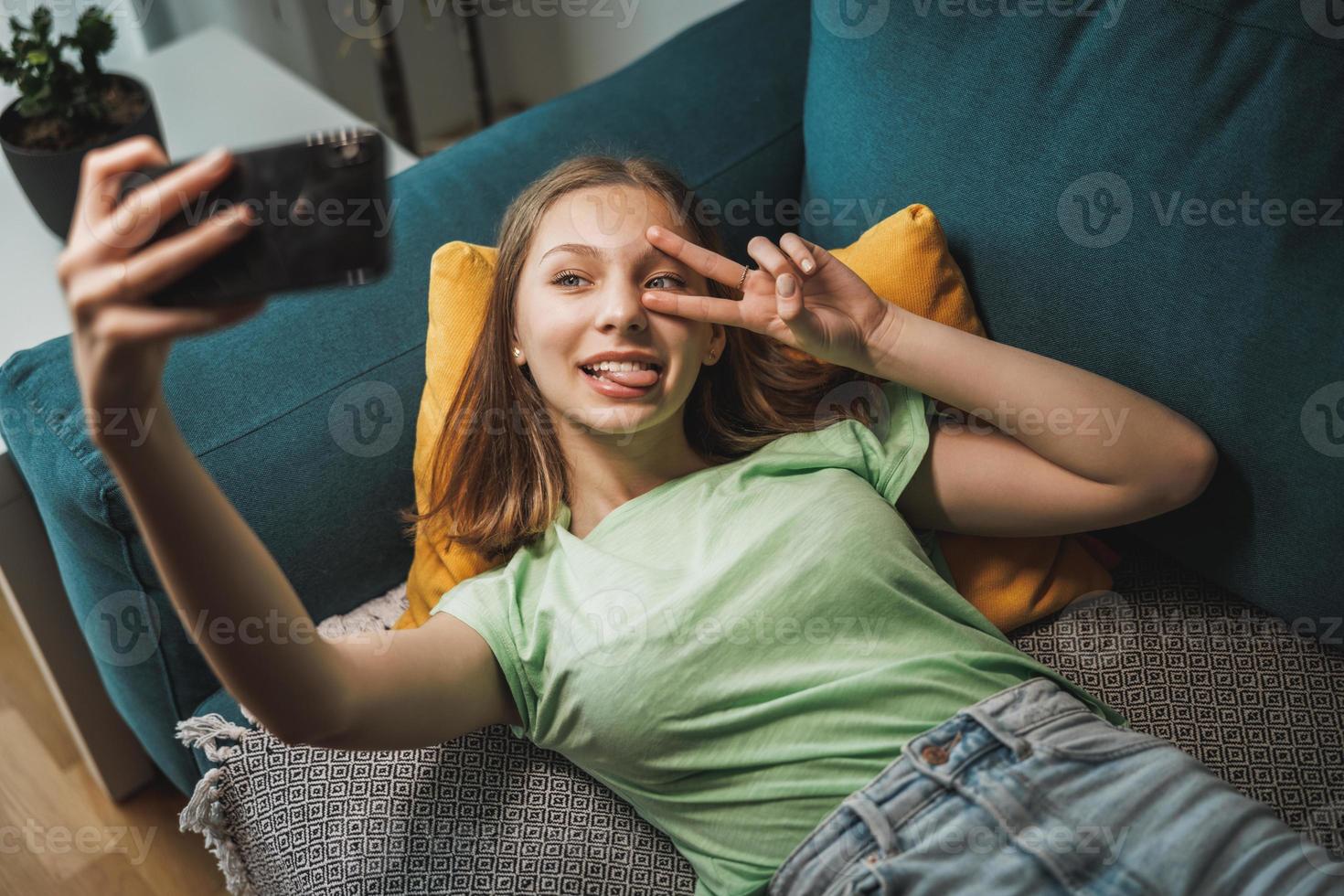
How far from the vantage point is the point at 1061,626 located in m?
1.20

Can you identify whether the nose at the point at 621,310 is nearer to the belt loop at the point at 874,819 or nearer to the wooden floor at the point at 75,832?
the belt loop at the point at 874,819

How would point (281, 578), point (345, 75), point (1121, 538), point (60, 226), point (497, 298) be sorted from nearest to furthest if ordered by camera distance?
point (281, 578) < point (497, 298) < point (1121, 538) < point (60, 226) < point (345, 75)

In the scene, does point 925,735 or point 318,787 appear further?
point 318,787

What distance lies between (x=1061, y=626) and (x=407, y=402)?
764 mm

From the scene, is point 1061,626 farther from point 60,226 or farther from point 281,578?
point 60,226

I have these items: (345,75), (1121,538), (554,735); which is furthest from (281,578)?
(345,75)

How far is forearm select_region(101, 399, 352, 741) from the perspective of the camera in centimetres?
73
